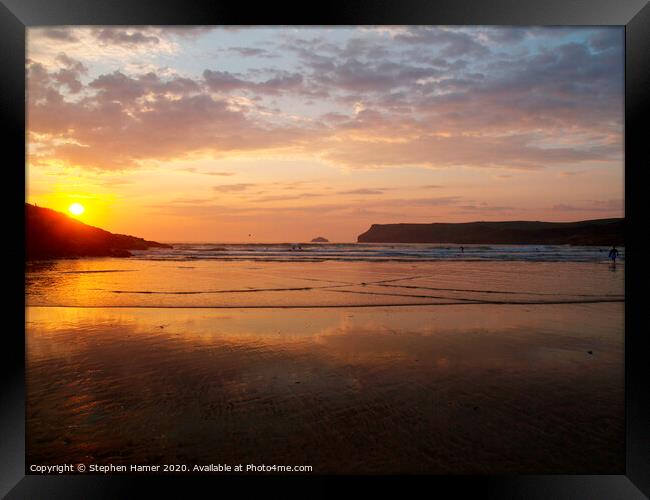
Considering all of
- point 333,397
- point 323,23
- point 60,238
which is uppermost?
point 323,23

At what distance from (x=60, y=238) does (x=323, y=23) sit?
68.2 feet

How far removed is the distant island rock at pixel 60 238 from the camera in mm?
18016

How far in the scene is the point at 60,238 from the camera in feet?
63.0

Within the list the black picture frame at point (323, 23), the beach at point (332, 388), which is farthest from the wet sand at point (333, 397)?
the black picture frame at point (323, 23)

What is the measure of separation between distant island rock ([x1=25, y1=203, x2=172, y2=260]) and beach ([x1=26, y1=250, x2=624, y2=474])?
13828 millimetres

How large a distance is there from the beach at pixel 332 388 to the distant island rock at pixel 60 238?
1383 centimetres

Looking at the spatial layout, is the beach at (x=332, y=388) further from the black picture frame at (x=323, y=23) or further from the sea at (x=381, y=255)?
the sea at (x=381, y=255)

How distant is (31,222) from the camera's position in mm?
18500

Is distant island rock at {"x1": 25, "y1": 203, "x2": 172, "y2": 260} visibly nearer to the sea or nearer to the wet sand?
the sea

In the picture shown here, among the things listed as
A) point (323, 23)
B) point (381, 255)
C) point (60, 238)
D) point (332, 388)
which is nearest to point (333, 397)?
point (332, 388)

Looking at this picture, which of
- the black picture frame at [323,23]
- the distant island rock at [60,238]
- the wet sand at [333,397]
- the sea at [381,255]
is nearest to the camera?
the wet sand at [333,397]

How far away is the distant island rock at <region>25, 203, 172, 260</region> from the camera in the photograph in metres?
18.0

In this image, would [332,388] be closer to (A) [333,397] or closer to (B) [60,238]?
(A) [333,397]

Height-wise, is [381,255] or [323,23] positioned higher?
[323,23]
